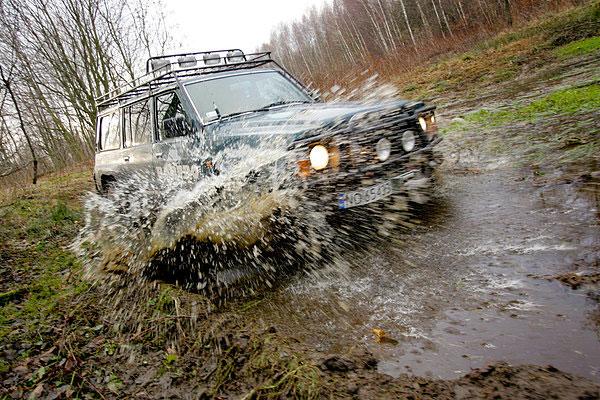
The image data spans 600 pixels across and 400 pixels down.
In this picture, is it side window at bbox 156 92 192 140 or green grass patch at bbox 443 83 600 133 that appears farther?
green grass patch at bbox 443 83 600 133

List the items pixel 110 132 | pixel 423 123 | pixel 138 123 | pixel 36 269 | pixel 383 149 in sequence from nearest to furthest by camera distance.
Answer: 1. pixel 383 149
2. pixel 423 123
3. pixel 36 269
4. pixel 138 123
5. pixel 110 132

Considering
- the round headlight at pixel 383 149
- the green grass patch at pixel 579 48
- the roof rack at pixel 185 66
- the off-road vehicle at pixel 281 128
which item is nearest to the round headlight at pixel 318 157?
the off-road vehicle at pixel 281 128

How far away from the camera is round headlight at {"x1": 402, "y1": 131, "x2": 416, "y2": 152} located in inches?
147

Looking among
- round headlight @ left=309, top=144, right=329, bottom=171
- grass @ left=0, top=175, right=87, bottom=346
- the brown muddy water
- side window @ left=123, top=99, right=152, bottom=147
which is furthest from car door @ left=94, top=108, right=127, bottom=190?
the brown muddy water

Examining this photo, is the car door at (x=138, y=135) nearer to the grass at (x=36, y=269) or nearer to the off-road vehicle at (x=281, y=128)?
the off-road vehicle at (x=281, y=128)

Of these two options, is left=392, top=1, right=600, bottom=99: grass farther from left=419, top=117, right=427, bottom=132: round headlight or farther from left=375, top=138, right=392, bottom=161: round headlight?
left=375, top=138, right=392, bottom=161: round headlight

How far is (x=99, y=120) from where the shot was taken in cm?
664

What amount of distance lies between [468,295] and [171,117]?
11.5 ft

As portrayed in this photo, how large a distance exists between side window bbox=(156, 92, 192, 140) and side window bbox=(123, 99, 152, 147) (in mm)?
267

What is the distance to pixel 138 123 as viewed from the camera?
5.13m

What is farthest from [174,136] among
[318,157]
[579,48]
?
[579,48]

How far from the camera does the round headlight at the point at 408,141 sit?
12.3 ft

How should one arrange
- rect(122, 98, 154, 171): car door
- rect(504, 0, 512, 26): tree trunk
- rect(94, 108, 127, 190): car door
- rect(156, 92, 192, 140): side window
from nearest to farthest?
rect(156, 92, 192, 140): side window < rect(122, 98, 154, 171): car door < rect(94, 108, 127, 190): car door < rect(504, 0, 512, 26): tree trunk

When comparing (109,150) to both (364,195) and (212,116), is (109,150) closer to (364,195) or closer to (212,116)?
(212,116)
